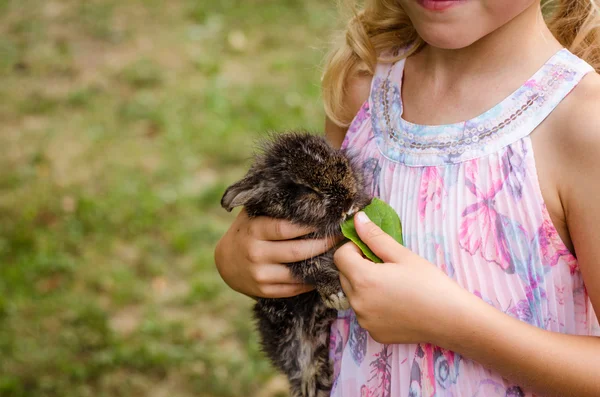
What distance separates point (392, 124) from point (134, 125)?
4738 millimetres

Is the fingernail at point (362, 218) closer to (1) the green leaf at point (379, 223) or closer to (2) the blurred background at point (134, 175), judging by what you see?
(1) the green leaf at point (379, 223)

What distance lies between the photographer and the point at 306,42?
7.85m

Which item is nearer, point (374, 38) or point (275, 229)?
point (275, 229)

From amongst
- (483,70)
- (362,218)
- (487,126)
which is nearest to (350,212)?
(362,218)

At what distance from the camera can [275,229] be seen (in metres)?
2.46

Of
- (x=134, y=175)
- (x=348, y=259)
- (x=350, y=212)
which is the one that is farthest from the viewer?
(x=134, y=175)

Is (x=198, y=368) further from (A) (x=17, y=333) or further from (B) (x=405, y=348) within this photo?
(B) (x=405, y=348)

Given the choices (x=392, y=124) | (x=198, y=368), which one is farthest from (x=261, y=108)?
(x=392, y=124)

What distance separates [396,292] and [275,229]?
60 cm

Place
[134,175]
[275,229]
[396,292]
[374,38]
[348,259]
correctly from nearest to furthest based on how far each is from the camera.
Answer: [396,292] < [348,259] < [275,229] < [374,38] < [134,175]

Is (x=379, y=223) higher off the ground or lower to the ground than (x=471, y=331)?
higher

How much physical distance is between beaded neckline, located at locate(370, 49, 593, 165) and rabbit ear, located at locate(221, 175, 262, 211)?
507 millimetres

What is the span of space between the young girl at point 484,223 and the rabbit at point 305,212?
0.31 ft

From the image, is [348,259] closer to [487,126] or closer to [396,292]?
[396,292]
